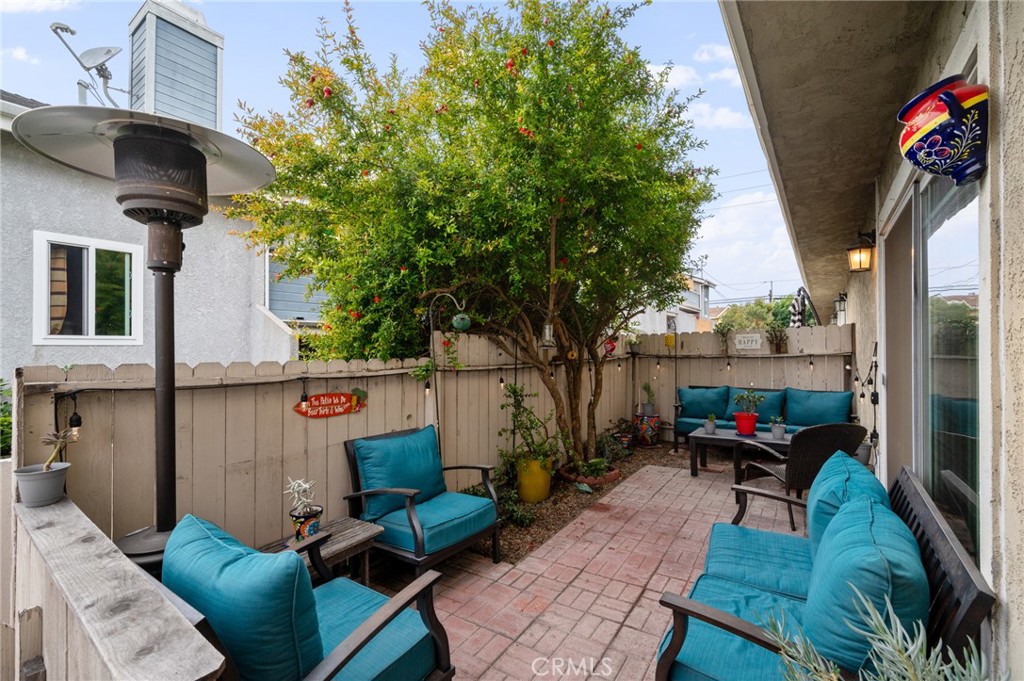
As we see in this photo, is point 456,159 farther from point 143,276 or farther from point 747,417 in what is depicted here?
point 747,417

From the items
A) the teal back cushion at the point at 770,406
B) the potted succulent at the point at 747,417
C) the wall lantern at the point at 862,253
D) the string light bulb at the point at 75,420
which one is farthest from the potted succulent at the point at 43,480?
the teal back cushion at the point at 770,406

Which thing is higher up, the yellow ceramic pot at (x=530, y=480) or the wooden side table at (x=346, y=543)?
the wooden side table at (x=346, y=543)

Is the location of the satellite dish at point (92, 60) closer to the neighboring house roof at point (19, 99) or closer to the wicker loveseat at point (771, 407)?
the neighboring house roof at point (19, 99)

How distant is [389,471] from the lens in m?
3.18

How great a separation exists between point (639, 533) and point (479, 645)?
77.0 inches

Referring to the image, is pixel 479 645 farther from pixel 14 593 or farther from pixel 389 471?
pixel 14 593

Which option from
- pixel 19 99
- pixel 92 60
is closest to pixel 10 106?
pixel 19 99

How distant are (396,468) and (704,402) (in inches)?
206

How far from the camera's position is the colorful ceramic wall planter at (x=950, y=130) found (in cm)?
129

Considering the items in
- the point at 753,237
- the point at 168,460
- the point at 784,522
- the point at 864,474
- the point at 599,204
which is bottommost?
the point at 784,522

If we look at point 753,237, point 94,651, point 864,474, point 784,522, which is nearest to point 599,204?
point 864,474

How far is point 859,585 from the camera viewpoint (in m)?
1.32

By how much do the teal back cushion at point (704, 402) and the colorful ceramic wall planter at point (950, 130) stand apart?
5.77 m

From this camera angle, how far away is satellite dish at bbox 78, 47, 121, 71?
508 cm
